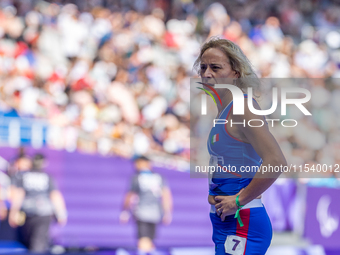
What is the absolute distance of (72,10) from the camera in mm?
11172

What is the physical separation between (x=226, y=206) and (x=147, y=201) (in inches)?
220

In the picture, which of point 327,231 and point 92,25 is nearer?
point 327,231

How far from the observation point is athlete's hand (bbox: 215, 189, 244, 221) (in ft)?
7.30

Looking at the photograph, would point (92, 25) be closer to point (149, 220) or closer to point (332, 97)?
point (149, 220)

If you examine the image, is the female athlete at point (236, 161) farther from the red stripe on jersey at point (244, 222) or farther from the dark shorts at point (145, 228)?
the dark shorts at point (145, 228)

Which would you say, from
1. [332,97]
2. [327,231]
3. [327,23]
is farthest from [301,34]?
[327,231]

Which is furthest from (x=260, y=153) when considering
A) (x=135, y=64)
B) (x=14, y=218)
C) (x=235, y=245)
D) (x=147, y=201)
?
(x=135, y=64)

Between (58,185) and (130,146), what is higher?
(130,146)

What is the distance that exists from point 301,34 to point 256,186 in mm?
12437

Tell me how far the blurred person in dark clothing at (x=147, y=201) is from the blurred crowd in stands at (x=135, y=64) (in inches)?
28.2

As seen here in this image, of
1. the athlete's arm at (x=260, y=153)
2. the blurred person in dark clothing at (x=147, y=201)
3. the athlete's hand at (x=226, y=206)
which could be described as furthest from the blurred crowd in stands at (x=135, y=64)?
the athlete's arm at (x=260, y=153)

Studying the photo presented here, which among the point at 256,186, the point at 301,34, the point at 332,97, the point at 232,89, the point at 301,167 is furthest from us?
the point at 301,34

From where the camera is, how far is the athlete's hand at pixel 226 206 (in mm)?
2227

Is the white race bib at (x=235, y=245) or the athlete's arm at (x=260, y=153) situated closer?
the athlete's arm at (x=260, y=153)
